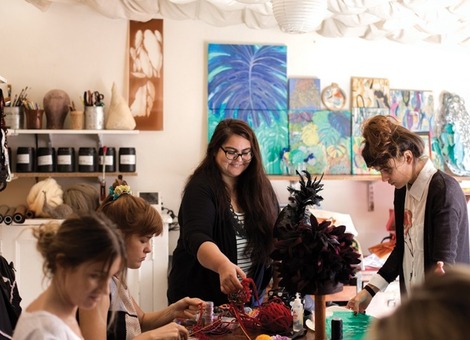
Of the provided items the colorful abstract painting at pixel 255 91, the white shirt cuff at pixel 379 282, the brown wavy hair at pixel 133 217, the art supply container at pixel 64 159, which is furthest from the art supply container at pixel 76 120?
the white shirt cuff at pixel 379 282

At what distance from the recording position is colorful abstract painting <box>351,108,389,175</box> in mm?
5289

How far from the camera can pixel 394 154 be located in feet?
8.23

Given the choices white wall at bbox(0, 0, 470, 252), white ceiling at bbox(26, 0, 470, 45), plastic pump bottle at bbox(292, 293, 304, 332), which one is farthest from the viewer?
white wall at bbox(0, 0, 470, 252)

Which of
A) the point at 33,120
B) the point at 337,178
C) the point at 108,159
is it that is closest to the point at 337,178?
the point at 337,178

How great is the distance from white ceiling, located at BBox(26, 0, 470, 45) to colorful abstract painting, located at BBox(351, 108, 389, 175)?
595 mm

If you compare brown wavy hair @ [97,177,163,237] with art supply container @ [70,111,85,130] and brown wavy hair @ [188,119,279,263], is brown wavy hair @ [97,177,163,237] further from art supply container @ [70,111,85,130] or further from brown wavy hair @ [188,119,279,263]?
art supply container @ [70,111,85,130]

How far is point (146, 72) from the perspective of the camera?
16.6 ft

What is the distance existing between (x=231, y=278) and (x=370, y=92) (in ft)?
11.0

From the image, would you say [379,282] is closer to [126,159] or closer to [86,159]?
[126,159]

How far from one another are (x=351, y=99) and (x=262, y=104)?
74cm

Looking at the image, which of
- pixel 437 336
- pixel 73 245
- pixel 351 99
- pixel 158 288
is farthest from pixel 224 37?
pixel 437 336

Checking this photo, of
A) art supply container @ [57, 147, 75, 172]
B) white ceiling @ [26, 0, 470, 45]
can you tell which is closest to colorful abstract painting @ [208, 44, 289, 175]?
white ceiling @ [26, 0, 470, 45]

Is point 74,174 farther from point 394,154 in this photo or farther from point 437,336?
point 437,336

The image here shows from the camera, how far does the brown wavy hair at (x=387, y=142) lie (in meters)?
2.50
